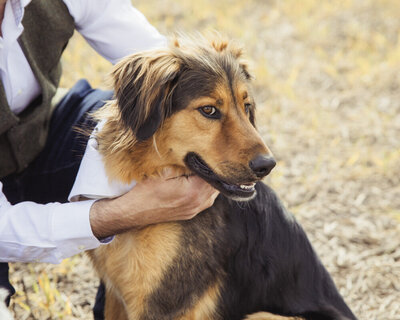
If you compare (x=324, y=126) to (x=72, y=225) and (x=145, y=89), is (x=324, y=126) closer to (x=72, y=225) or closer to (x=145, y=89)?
(x=145, y=89)

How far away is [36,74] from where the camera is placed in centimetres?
278

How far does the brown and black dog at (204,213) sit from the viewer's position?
7.70ft

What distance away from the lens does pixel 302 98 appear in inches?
225

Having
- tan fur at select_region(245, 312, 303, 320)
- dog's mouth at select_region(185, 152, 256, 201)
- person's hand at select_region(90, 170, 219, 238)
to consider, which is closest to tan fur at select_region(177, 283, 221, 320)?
tan fur at select_region(245, 312, 303, 320)

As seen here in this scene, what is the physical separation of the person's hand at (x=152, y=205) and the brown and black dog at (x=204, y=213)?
2.4 inches

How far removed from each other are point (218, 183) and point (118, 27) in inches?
48.4

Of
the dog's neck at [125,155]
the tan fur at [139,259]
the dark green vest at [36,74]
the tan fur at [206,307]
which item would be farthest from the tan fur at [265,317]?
the dark green vest at [36,74]

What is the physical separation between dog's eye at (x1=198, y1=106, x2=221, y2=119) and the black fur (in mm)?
483

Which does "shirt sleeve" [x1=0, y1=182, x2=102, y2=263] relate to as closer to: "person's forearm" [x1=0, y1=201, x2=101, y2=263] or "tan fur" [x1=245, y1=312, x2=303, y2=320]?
"person's forearm" [x1=0, y1=201, x2=101, y2=263]

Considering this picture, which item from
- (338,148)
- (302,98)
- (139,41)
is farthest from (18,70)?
(302,98)

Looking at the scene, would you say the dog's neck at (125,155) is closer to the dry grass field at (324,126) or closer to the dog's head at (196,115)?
the dog's head at (196,115)

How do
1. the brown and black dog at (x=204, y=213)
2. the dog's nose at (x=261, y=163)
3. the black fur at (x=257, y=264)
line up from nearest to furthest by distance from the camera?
the dog's nose at (x=261, y=163) → the brown and black dog at (x=204, y=213) → the black fur at (x=257, y=264)

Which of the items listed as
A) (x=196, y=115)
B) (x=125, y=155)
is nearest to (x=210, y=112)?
(x=196, y=115)

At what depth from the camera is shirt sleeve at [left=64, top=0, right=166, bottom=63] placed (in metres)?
3.02
